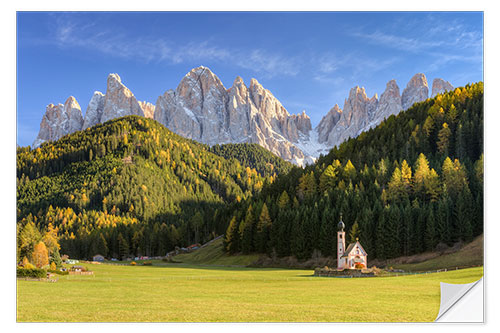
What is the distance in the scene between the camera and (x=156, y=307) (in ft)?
91.0

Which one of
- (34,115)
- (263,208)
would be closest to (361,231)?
(263,208)

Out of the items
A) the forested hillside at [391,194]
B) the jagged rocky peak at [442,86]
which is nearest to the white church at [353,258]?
the forested hillside at [391,194]

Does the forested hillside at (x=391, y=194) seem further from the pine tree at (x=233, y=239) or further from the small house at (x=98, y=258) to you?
the small house at (x=98, y=258)

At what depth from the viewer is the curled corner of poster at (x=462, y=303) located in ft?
89.3

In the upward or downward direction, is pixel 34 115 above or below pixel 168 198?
above

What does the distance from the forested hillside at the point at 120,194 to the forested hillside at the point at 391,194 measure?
36.6 metres

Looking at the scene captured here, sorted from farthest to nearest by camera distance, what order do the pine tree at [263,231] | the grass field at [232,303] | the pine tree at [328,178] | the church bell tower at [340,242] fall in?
the pine tree at [328,178], the pine tree at [263,231], the church bell tower at [340,242], the grass field at [232,303]

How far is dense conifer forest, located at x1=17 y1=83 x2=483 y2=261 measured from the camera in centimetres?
5822

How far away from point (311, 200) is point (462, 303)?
154 feet

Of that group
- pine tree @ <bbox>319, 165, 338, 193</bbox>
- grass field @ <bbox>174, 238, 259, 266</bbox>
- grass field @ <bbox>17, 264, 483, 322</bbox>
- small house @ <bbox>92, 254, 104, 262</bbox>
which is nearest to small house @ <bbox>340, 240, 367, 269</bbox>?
grass field @ <bbox>17, 264, 483, 322</bbox>

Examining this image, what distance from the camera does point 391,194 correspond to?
66125 millimetres

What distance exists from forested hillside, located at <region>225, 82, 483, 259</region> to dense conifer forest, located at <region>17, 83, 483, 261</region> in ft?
0.59

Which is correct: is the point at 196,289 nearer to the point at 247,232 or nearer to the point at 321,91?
the point at 321,91
